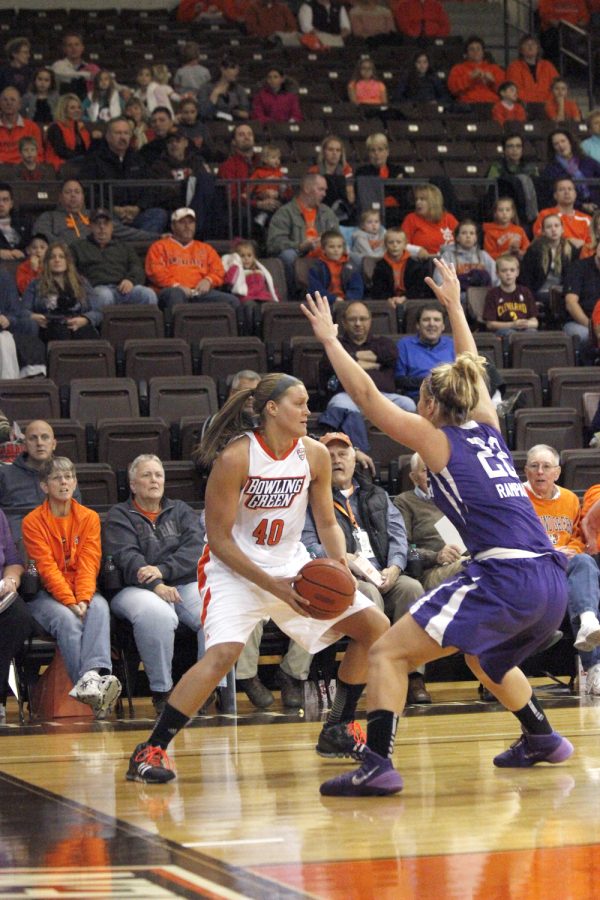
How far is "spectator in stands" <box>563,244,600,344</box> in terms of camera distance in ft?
37.3

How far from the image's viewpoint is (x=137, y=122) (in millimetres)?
13531

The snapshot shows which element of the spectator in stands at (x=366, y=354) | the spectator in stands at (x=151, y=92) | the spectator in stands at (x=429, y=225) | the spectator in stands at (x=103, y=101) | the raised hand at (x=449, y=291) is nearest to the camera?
the raised hand at (x=449, y=291)

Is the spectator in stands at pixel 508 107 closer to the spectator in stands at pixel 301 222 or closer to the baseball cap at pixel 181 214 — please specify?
the spectator in stands at pixel 301 222

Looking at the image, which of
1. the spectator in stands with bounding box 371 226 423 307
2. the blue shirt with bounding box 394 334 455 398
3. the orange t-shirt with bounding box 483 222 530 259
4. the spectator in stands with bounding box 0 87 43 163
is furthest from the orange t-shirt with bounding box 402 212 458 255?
the spectator in stands with bounding box 0 87 43 163

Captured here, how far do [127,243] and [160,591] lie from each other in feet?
14.0

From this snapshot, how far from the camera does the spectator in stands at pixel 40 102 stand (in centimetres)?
1448

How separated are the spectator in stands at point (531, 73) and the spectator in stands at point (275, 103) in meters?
3.00

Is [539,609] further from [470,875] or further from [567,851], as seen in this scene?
[470,875]

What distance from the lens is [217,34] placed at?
57.4 ft

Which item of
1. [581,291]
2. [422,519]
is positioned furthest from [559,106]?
[422,519]

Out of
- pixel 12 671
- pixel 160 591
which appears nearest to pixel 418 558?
pixel 160 591

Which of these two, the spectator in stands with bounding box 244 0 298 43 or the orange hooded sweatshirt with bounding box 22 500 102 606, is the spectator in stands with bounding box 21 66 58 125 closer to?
the spectator in stands with bounding box 244 0 298 43

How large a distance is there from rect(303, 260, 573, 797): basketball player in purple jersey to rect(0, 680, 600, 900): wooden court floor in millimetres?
279

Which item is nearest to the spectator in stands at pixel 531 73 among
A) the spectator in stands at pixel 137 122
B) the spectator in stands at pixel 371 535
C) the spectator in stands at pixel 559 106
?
the spectator in stands at pixel 559 106
